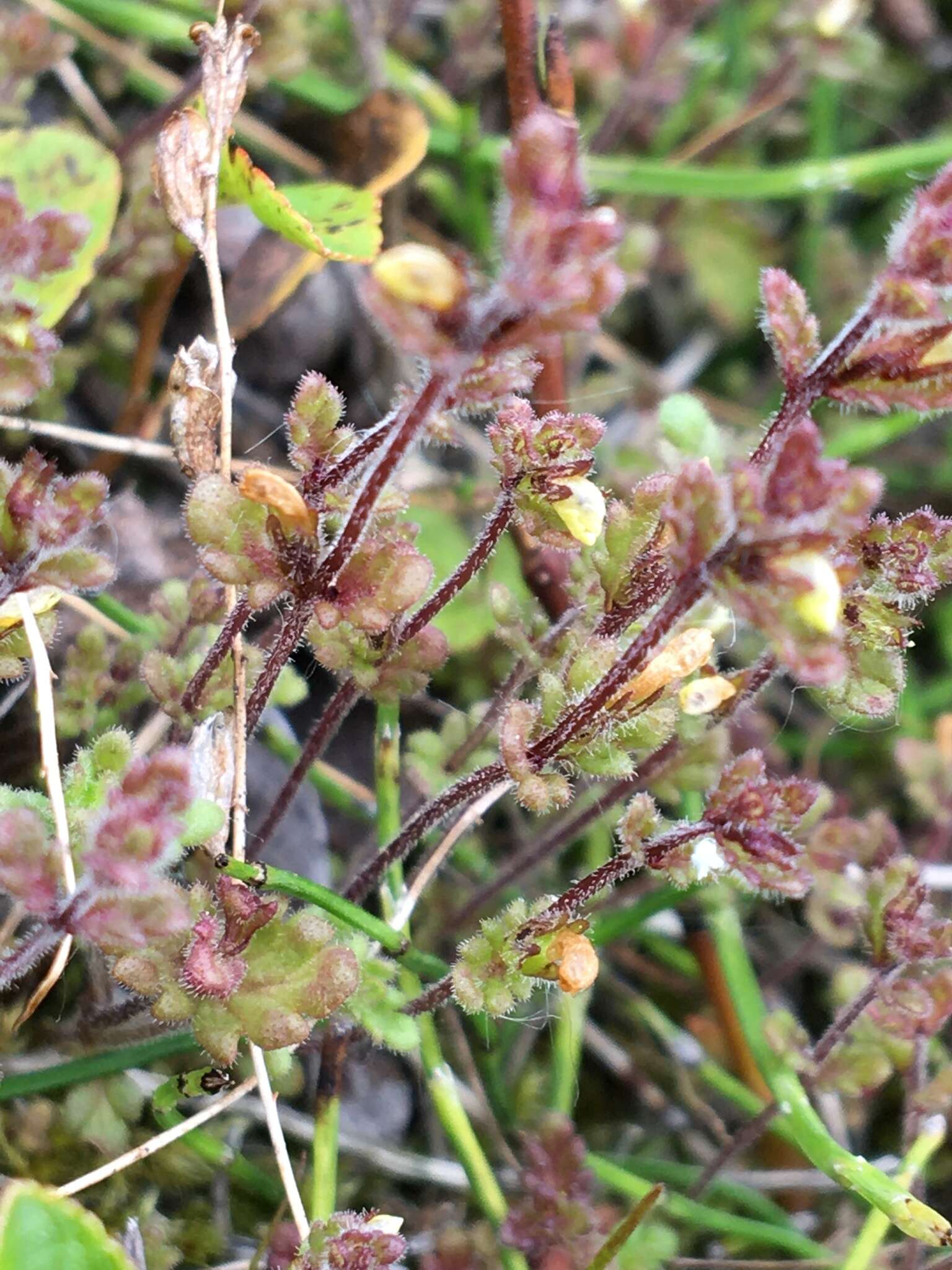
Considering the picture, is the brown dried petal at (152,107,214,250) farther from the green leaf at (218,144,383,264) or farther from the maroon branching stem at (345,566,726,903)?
the maroon branching stem at (345,566,726,903)

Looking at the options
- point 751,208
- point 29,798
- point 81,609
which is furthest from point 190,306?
point 751,208

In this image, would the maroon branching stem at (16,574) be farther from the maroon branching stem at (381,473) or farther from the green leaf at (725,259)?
the green leaf at (725,259)

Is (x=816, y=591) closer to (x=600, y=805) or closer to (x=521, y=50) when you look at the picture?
(x=600, y=805)

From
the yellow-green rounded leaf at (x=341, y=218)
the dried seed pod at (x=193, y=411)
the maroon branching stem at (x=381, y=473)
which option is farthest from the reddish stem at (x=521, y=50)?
the maroon branching stem at (x=381, y=473)

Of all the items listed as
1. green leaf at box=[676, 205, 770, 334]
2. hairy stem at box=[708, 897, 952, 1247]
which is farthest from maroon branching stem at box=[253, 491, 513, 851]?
green leaf at box=[676, 205, 770, 334]

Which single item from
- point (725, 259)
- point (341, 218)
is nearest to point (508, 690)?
point (341, 218)
